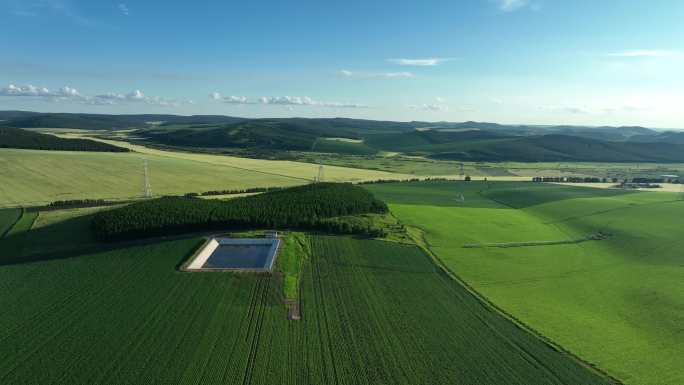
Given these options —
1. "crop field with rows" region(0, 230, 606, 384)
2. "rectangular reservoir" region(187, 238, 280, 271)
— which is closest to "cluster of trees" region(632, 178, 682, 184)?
"crop field with rows" region(0, 230, 606, 384)

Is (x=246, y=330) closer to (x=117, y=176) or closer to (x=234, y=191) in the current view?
(x=234, y=191)

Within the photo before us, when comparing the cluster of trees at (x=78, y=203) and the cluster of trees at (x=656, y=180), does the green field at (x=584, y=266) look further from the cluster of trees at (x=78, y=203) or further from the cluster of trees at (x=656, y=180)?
the cluster of trees at (x=78, y=203)

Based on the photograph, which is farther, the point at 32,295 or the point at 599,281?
the point at 599,281

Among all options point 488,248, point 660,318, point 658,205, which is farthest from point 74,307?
point 658,205

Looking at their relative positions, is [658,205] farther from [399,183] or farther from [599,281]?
[399,183]

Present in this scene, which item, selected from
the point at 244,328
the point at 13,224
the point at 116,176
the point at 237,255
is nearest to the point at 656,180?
the point at 237,255

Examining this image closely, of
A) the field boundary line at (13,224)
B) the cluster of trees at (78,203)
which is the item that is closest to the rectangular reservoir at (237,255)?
the field boundary line at (13,224)
